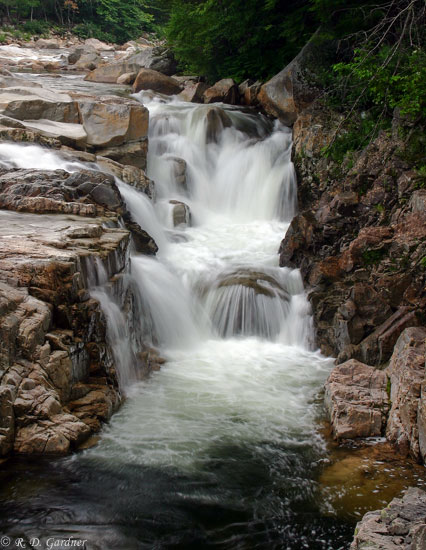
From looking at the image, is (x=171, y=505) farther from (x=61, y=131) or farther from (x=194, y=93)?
(x=194, y=93)

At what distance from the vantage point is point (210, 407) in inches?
233

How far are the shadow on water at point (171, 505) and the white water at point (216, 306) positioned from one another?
0.91ft

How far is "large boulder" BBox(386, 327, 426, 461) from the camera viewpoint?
186 inches

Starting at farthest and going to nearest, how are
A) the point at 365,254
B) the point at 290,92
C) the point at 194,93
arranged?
1. the point at 194,93
2. the point at 290,92
3. the point at 365,254

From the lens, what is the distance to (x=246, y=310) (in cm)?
866

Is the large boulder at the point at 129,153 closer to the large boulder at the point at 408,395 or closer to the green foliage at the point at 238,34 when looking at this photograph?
the green foliage at the point at 238,34

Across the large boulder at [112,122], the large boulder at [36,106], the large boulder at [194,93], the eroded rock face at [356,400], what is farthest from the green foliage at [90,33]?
the eroded rock face at [356,400]

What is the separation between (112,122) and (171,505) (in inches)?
394

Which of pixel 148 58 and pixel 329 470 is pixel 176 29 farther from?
pixel 329 470

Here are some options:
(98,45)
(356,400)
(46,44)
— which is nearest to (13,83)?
(356,400)

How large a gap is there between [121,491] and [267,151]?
35.4 ft

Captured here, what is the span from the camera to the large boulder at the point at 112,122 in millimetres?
11788

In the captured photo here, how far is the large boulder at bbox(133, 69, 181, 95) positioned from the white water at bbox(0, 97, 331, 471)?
8.48 feet

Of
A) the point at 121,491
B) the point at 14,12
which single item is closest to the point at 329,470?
the point at 121,491
